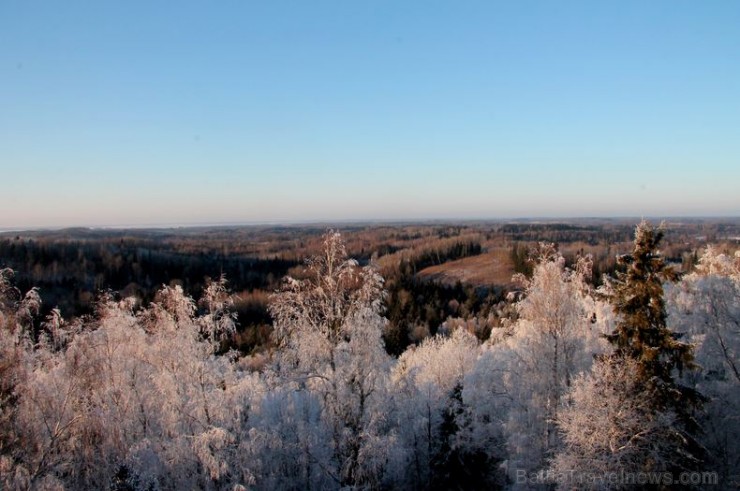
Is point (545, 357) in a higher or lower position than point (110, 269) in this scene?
higher

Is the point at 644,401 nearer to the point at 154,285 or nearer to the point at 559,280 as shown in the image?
the point at 559,280

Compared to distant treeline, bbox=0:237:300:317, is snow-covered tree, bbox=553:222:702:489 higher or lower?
higher

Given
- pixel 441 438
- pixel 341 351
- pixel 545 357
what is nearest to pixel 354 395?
pixel 341 351

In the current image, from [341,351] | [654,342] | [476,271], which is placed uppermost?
[654,342]

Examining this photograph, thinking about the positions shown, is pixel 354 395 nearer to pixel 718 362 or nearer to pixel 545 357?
pixel 545 357

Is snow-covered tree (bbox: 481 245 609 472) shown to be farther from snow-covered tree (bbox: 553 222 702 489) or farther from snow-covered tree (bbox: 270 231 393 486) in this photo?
snow-covered tree (bbox: 270 231 393 486)

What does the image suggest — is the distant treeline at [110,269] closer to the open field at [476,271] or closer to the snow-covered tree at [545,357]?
the open field at [476,271]

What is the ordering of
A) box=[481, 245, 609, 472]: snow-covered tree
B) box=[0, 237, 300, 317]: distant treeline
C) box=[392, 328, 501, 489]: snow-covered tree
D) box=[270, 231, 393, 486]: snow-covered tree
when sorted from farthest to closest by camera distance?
box=[0, 237, 300, 317]: distant treeline, box=[392, 328, 501, 489]: snow-covered tree, box=[481, 245, 609, 472]: snow-covered tree, box=[270, 231, 393, 486]: snow-covered tree

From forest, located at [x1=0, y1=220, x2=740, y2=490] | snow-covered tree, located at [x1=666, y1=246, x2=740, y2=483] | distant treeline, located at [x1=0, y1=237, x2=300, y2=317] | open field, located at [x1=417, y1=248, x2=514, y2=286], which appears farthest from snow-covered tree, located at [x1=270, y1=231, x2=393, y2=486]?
open field, located at [x1=417, y1=248, x2=514, y2=286]
